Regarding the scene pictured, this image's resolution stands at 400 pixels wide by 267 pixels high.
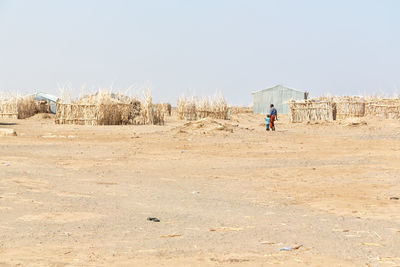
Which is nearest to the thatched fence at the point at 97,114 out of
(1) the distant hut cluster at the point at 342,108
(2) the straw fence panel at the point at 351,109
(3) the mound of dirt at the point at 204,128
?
(3) the mound of dirt at the point at 204,128

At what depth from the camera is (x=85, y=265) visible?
4.17 metres

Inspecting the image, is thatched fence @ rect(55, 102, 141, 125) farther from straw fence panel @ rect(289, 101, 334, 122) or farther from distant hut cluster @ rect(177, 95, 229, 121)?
straw fence panel @ rect(289, 101, 334, 122)

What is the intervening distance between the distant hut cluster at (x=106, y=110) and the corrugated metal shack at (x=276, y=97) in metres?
20.6

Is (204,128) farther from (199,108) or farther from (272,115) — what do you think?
(199,108)

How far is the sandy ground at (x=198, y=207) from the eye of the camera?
15.1 feet

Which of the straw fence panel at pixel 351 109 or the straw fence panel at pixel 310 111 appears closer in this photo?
the straw fence panel at pixel 310 111

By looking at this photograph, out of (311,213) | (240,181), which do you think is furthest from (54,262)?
(240,181)

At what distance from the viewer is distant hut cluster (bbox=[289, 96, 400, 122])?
Answer: 34.2 meters

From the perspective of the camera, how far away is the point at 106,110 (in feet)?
88.2

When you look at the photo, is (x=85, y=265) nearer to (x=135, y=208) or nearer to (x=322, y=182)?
(x=135, y=208)

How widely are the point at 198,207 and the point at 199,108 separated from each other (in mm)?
26478

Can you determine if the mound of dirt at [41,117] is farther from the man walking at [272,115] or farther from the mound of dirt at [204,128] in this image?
the man walking at [272,115]

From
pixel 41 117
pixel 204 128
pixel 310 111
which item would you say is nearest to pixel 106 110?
pixel 204 128

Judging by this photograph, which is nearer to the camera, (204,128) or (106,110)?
(204,128)
